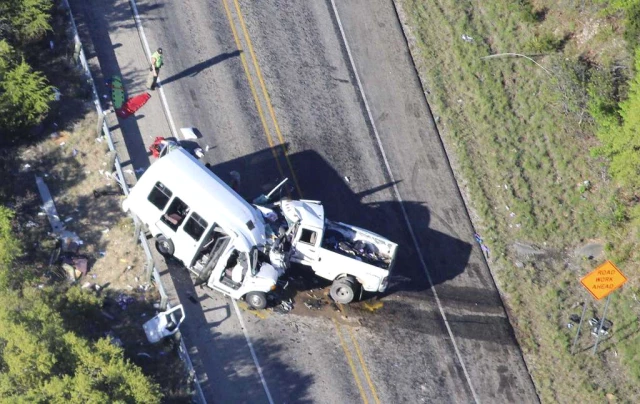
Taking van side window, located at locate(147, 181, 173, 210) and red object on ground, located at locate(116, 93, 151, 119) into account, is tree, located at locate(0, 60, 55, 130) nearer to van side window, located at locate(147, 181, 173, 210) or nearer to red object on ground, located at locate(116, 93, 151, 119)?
red object on ground, located at locate(116, 93, 151, 119)

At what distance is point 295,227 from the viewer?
25172mm

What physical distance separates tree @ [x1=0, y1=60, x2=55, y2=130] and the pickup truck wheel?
9371mm

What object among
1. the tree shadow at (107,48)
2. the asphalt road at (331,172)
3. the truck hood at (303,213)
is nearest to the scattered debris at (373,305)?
the asphalt road at (331,172)

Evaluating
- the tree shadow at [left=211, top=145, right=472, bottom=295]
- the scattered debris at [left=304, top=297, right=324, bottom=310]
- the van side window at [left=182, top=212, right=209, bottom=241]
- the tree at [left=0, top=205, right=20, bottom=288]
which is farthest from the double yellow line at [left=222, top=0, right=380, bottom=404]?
the tree at [left=0, top=205, right=20, bottom=288]

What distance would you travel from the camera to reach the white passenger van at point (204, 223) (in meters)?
24.3

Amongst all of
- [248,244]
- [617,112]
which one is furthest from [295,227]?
[617,112]

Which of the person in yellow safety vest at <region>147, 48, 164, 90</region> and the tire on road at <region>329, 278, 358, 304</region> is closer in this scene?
the tire on road at <region>329, 278, 358, 304</region>

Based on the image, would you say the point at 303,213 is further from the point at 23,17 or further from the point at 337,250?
the point at 23,17

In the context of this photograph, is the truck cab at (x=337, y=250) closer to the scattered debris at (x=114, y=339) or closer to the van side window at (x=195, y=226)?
the van side window at (x=195, y=226)

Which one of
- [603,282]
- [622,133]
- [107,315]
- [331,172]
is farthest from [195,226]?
[622,133]

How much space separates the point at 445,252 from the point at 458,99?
215 inches

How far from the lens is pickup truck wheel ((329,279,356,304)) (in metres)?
25.4

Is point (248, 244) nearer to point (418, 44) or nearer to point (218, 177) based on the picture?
point (218, 177)

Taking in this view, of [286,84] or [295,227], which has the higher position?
[286,84]
